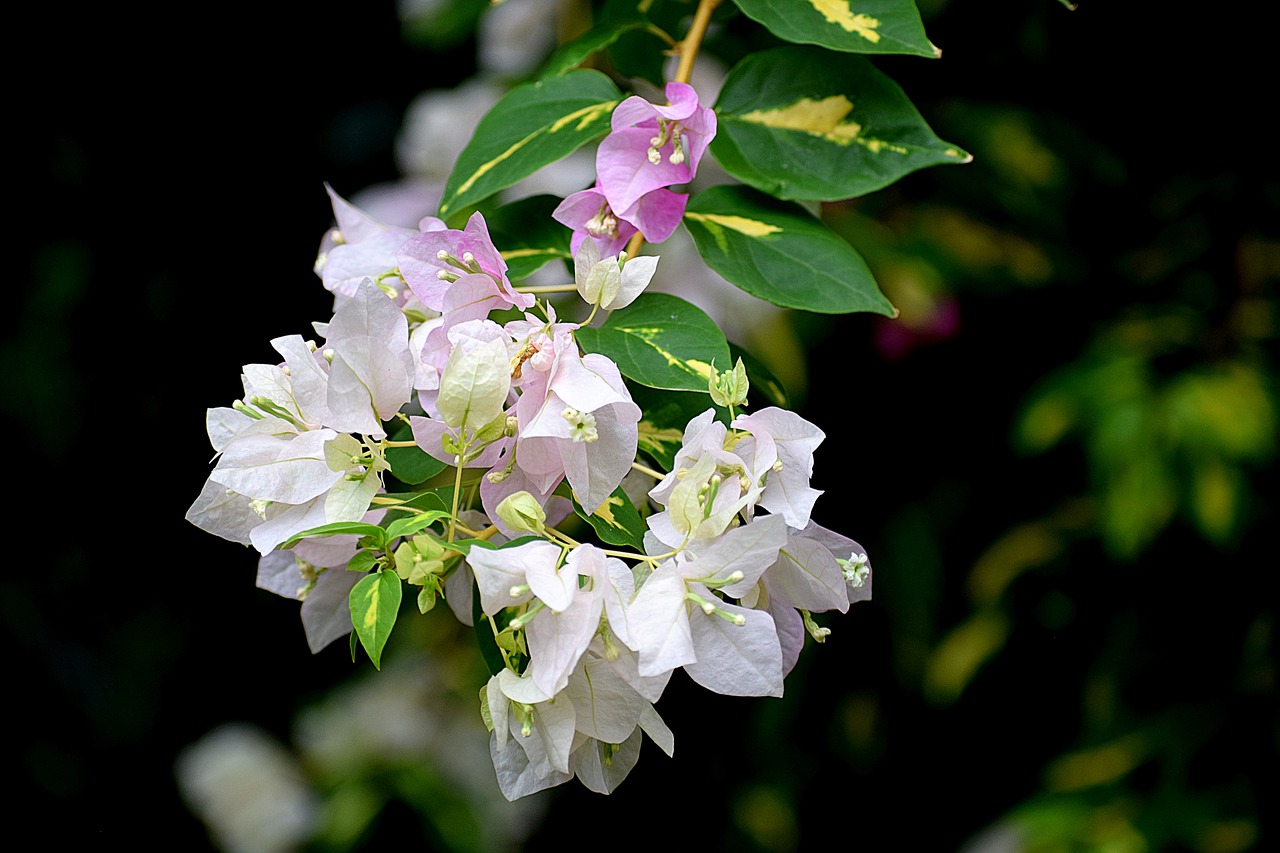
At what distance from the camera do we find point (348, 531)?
0.34m

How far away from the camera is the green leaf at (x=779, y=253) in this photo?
1.46ft

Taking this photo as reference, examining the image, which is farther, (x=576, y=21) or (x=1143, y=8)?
(x=1143, y=8)

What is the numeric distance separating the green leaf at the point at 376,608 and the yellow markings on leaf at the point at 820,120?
0.29 m

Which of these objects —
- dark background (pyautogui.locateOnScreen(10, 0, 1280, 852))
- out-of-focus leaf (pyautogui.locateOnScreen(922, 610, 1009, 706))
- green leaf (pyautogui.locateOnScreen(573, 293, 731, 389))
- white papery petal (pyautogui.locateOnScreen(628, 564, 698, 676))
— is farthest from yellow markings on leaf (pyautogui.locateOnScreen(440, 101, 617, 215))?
out-of-focus leaf (pyautogui.locateOnScreen(922, 610, 1009, 706))

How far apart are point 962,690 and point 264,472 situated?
42.4 inches

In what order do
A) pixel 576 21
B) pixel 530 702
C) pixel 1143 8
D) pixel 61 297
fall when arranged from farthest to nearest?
pixel 61 297, pixel 1143 8, pixel 576 21, pixel 530 702

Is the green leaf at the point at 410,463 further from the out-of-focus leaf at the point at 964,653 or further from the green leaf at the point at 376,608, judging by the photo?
the out-of-focus leaf at the point at 964,653

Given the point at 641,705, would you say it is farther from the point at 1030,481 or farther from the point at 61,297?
the point at 61,297

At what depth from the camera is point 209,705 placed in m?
1.47

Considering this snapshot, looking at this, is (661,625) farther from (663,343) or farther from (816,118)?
(816,118)

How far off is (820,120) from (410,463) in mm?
256

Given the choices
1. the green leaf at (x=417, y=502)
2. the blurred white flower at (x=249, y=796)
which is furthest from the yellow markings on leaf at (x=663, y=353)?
the blurred white flower at (x=249, y=796)

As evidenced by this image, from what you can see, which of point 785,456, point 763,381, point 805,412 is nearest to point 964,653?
point 805,412

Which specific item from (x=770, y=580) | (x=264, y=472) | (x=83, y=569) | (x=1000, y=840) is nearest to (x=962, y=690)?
(x=1000, y=840)
